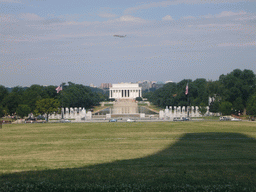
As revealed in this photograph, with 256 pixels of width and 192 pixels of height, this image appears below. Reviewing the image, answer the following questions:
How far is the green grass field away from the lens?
1248 cm

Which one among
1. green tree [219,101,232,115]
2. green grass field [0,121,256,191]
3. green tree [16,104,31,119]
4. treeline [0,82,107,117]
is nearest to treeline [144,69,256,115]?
green tree [219,101,232,115]

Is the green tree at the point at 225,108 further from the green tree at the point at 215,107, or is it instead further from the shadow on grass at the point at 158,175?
the shadow on grass at the point at 158,175

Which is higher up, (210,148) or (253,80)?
(253,80)

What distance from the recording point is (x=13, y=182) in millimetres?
13023

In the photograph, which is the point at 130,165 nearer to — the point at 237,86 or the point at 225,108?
the point at 225,108

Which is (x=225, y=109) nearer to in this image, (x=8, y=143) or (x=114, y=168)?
(x=8, y=143)

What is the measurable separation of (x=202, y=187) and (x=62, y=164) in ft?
30.8

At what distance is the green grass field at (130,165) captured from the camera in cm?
1248

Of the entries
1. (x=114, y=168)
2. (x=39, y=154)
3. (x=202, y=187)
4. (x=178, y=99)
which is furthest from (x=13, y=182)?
(x=178, y=99)

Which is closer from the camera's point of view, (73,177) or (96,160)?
(73,177)

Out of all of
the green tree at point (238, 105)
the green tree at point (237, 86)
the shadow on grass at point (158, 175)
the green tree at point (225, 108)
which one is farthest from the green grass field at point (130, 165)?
the green tree at point (237, 86)

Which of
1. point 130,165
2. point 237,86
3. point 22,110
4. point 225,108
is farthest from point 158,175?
point 237,86

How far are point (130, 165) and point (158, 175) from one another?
3429 millimetres

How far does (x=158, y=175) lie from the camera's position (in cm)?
1467
